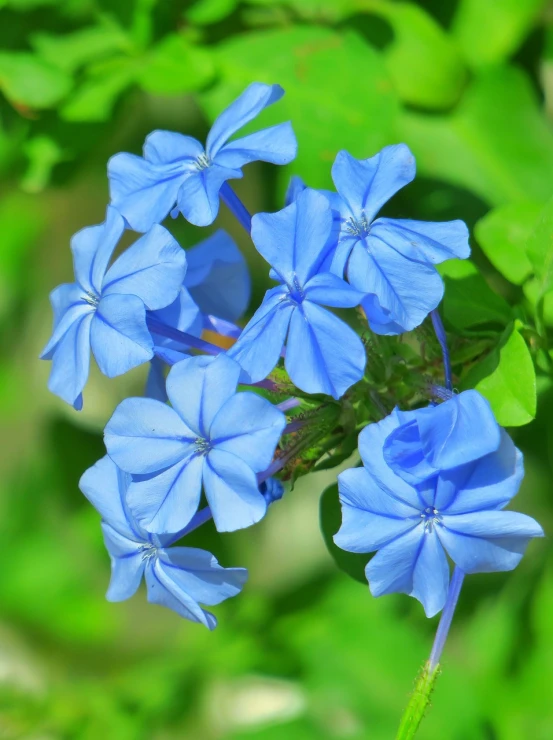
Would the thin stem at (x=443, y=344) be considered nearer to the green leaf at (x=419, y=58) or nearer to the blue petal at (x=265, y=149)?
the blue petal at (x=265, y=149)

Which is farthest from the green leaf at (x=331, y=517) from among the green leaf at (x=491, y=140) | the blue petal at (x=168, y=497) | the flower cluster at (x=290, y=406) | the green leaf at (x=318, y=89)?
the green leaf at (x=491, y=140)

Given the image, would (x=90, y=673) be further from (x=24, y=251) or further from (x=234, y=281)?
(x=234, y=281)

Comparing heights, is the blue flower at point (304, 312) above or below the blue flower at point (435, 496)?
above

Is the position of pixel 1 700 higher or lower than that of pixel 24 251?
lower

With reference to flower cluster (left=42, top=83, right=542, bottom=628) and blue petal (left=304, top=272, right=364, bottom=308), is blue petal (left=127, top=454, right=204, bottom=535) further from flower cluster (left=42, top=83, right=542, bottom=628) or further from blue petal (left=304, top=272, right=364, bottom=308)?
blue petal (left=304, top=272, right=364, bottom=308)

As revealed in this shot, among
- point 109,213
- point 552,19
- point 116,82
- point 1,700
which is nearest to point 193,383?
point 109,213

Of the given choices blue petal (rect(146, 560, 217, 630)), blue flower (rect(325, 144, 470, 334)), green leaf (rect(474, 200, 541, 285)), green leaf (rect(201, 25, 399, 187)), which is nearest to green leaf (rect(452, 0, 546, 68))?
green leaf (rect(201, 25, 399, 187))
